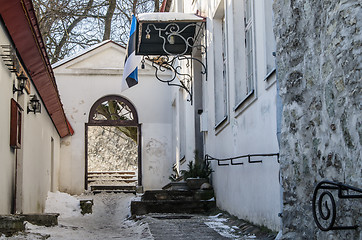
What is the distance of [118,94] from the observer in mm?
18250

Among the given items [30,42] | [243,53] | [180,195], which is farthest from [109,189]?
[243,53]

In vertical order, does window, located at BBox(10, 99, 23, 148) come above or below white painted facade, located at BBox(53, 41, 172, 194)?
below

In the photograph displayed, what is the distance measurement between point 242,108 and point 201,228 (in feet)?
5.14

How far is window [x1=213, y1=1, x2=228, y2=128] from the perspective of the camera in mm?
9625

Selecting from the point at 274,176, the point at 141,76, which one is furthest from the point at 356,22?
the point at 141,76

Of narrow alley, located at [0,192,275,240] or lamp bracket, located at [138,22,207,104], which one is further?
lamp bracket, located at [138,22,207,104]

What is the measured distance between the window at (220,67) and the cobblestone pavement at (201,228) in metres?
1.85

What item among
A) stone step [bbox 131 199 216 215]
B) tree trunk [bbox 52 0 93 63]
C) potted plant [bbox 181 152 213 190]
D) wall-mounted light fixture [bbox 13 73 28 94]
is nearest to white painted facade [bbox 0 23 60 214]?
wall-mounted light fixture [bbox 13 73 28 94]

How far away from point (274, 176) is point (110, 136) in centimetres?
2241

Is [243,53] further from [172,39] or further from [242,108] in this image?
[172,39]

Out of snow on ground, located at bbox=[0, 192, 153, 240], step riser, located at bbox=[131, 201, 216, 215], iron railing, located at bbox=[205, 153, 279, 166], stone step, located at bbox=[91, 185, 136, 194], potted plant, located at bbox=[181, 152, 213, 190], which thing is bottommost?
snow on ground, located at bbox=[0, 192, 153, 240]

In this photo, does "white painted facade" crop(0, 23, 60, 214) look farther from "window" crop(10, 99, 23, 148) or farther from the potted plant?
the potted plant

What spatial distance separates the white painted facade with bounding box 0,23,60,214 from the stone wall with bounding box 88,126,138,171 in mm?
13474

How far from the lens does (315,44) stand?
3.37 m
